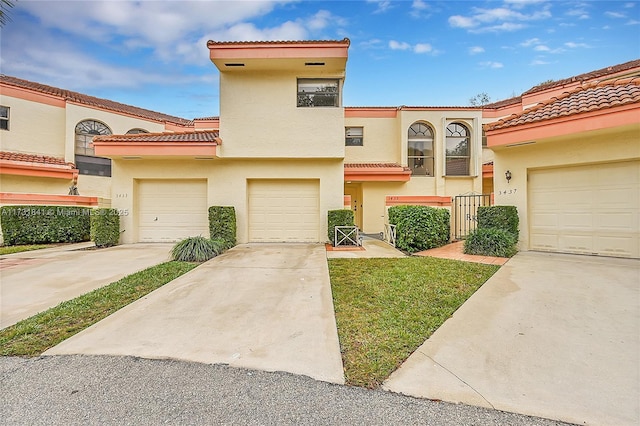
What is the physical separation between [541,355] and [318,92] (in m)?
10.3

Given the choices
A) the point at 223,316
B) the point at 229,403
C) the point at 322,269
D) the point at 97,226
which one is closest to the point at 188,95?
the point at 97,226

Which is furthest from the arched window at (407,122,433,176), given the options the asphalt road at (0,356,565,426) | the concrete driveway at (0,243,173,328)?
the asphalt road at (0,356,565,426)

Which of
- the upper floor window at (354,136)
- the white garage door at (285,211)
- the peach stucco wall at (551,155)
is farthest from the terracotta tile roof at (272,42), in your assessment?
the upper floor window at (354,136)

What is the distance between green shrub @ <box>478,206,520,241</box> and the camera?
8359 millimetres

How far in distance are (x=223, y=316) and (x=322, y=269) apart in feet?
9.95

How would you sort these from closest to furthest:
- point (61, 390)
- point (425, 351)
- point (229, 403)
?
point (229, 403)
point (61, 390)
point (425, 351)

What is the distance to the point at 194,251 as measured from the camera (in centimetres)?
806

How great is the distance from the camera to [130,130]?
1845cm

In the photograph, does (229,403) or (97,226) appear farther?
(97,226)

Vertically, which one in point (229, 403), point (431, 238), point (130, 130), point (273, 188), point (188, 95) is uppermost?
point (188, 95)

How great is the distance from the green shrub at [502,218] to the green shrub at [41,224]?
1512cm

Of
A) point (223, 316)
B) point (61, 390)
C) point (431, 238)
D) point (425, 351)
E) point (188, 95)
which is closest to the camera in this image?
point (61, 390)

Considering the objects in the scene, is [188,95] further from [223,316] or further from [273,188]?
[223,316]

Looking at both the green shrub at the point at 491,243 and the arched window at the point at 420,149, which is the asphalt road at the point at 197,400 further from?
the arched window at the point at 420,149
